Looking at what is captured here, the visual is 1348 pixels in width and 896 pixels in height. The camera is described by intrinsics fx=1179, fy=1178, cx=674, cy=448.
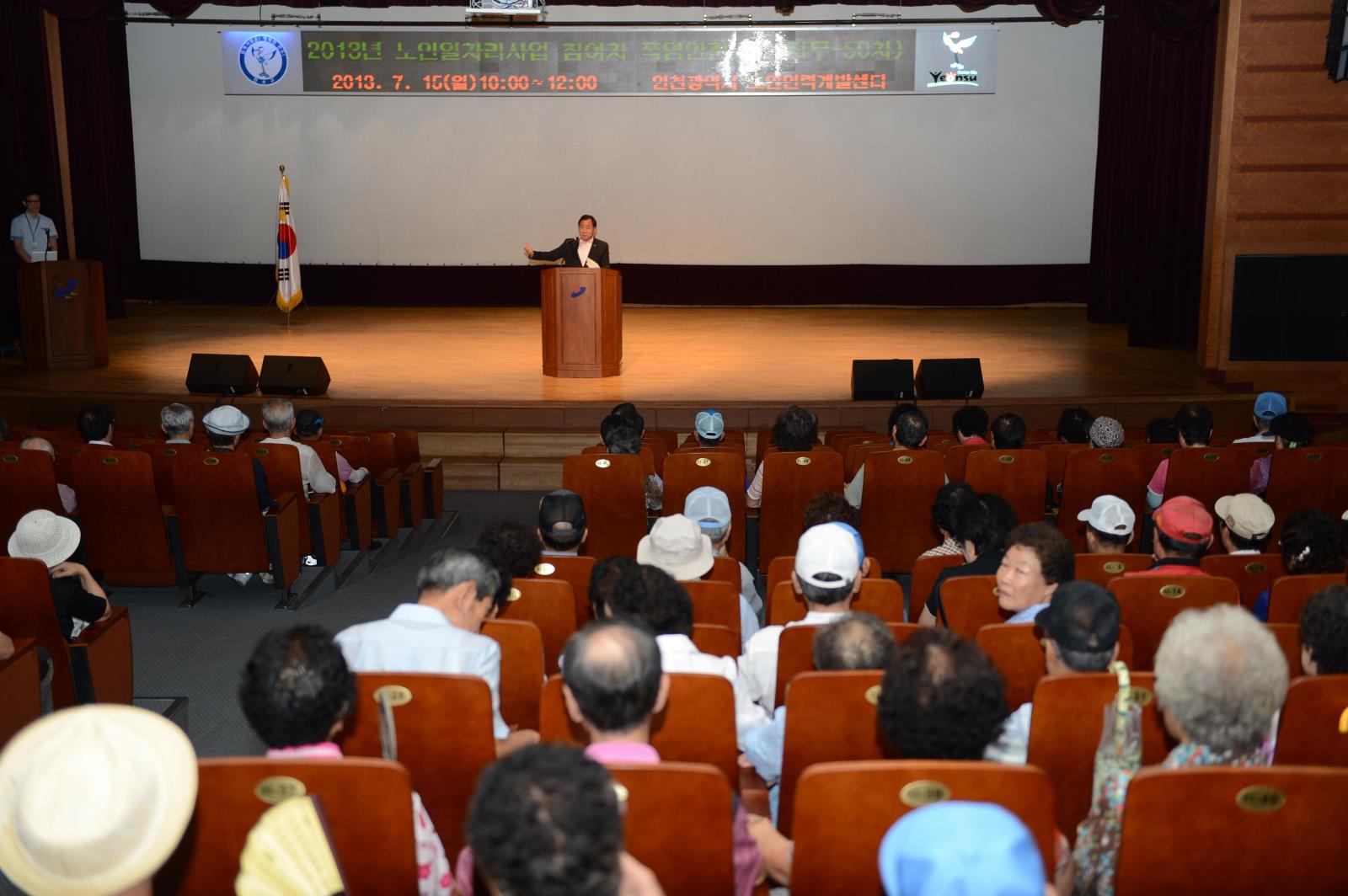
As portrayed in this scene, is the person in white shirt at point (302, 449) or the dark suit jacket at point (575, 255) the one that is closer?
the person in white shirt at point (302, 449)

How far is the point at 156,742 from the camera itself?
1.59 metres

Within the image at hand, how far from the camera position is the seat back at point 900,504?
5242mm

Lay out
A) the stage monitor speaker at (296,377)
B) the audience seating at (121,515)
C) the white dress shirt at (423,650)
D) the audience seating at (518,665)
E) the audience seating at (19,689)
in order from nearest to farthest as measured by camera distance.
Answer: the white dress shirt at (423,650)
the audience seating at (518,665)
the audience seating at (19,689)
the audience seating at (121,515)
the stage monitor speaker at (296,377)

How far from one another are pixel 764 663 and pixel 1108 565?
1411 mm

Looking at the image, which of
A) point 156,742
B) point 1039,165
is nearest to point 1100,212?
point 1039,165

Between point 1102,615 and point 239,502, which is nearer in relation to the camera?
point 1102,615

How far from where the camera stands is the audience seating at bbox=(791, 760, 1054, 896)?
1916 millimetres

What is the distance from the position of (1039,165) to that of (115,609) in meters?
12.2

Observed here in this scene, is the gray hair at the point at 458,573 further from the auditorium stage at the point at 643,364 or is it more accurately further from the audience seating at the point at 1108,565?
the auditorium stage at the point at 643,364

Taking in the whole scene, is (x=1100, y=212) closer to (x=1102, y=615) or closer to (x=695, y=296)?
(x=695, y=296)

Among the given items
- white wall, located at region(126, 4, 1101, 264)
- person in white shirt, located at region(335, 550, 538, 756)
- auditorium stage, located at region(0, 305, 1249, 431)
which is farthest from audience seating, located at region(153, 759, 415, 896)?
white wall, located at region(126, 4, 1101, 264)

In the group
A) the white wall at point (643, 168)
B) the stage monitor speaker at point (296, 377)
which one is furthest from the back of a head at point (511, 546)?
the white wall at point (643, 168)

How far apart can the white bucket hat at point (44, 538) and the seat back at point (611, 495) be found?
2.09m

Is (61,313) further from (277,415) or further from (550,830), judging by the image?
(550,830)
